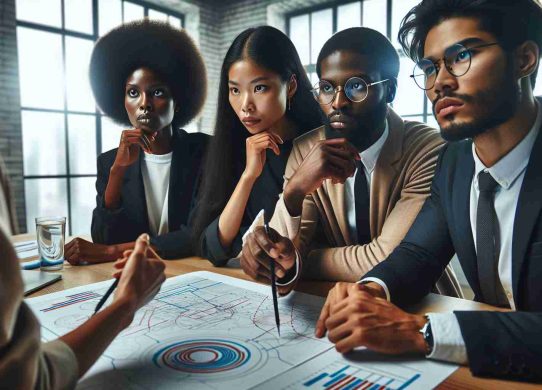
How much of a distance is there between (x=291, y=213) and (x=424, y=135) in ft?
1.65

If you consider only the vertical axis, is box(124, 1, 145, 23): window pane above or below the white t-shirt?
above

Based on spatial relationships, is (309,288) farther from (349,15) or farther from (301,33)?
(301,33)

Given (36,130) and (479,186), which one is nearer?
(479,186)

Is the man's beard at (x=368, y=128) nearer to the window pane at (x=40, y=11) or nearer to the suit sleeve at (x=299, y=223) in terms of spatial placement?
the suit sleeve at (x=299, y=223)

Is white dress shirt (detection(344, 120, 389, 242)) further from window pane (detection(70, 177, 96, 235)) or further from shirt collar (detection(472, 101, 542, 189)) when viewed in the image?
window pane (detection(70, 177, 96, 235))

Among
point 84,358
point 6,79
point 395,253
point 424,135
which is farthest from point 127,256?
point 6,79

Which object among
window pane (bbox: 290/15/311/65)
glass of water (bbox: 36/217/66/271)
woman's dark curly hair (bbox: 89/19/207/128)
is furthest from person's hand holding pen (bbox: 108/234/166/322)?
window pane (bbox: 290/15/311/65)

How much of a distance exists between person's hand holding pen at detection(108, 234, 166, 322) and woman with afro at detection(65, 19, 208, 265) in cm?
85

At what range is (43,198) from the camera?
4531 millimetres

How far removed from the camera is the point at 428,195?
1318 millimetres

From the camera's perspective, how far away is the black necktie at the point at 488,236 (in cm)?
110

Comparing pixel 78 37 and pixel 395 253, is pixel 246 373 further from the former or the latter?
pixel 78 37

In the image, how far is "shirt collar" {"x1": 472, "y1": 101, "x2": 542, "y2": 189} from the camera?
108 centimetres

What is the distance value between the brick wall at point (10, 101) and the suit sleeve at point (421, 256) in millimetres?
3829
